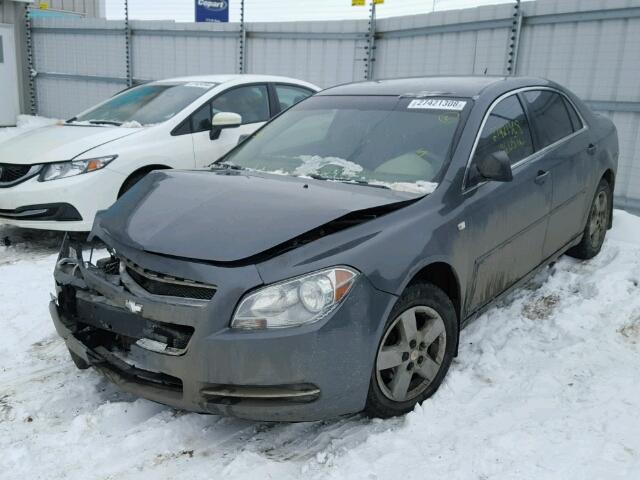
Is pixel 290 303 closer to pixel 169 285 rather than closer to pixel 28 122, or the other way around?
pixel 169 285

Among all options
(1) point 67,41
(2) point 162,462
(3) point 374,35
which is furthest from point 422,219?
(1) point 67,41

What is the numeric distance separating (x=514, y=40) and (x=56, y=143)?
5795 millimetres

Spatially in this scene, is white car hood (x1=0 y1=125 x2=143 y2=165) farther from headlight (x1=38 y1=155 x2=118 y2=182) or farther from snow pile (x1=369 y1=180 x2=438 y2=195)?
snow pile (x1=369 y1=180 x2=438 y2=195)

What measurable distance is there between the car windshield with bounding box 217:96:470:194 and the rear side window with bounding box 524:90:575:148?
802 mm

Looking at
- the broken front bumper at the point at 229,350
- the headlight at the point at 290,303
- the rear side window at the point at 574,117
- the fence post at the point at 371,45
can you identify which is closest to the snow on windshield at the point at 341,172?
the broken front bumper at the point at 229,350

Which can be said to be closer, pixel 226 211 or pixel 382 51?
pixel 226 211

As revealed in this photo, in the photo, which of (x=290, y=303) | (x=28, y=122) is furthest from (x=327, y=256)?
(x=28, y=122)

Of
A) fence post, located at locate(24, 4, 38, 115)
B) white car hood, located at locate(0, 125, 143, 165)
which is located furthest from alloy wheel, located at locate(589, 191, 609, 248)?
fence post, located at locate(24, 4, 38, 115)

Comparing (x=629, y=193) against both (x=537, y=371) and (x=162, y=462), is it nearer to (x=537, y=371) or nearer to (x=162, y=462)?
(x=537, y=371)

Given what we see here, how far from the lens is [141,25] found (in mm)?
13039

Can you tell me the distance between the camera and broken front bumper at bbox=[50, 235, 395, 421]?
2.40 m

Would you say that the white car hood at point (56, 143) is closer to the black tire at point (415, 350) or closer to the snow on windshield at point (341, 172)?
the snow on windshield at point (341, 172)

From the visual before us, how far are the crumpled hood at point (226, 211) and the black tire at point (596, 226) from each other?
2518 mm

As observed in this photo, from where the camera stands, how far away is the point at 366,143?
3.54 metres
